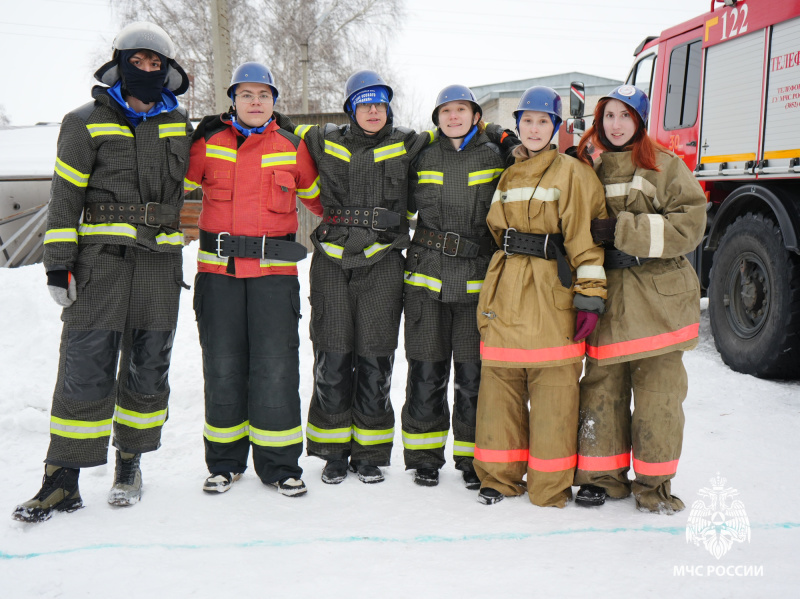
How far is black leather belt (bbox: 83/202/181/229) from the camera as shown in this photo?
3.10 metres

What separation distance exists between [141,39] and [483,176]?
1.85 metres

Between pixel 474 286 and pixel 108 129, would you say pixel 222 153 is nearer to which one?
pixel 108 129

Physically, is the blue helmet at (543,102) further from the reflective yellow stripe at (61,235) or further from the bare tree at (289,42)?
the bare tree at (289,42)

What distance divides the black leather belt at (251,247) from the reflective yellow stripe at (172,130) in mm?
519

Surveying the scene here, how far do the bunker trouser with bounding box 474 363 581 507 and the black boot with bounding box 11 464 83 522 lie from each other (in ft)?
6.58

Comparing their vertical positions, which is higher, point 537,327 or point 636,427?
point 537,327

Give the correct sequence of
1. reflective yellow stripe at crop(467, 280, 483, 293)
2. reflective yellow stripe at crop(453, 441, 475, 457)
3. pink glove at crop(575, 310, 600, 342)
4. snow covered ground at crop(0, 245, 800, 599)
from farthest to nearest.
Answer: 1. reflective yellow stripe at crop(453, 441, 475, 457)
2. reflective yellow stripe at crop(467, 280, 483, 293)
3. pink glove at crop(575, 310, 600, 342)
4. snow covered ground at crop(0, 245, 800, 599)

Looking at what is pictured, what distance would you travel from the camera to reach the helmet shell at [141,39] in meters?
3.09

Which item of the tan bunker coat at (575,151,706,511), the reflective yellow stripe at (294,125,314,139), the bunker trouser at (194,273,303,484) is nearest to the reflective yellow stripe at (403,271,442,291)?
the bunker trouser at (194,273,303,484)

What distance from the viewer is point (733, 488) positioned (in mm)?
3354

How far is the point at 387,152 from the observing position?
3439mm

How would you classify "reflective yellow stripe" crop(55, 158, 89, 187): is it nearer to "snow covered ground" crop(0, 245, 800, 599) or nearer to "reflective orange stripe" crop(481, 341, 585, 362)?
"snow covered ground" crop(0, 245, 800, 599)

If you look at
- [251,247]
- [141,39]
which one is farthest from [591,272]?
[141,39]

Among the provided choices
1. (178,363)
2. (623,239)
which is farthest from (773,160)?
(178,363)
